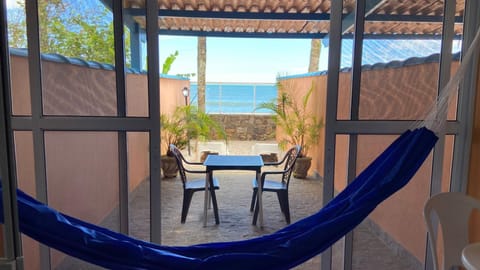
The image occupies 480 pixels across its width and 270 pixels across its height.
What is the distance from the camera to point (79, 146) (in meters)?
1.89

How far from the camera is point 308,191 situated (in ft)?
14.7

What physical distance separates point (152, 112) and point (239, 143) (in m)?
6.16

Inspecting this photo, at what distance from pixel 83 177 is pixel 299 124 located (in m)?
3.64

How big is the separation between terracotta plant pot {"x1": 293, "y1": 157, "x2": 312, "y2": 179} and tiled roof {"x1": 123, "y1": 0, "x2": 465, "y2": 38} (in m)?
1.84

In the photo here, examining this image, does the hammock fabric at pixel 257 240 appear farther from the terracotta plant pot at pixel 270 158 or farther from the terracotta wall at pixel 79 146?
the terracotta plant pot at pixel 270 158

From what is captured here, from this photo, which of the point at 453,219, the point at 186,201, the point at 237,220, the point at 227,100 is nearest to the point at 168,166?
the point at 186,201

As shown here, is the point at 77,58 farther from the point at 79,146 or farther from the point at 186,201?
the point at 186,201

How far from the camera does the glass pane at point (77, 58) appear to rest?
180 centimetres

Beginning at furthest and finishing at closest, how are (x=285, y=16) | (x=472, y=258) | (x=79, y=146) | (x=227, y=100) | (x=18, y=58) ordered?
1. (x=227, y=100)
2. (x=285, y=16)
3. (x=79, y=146)
4. (x=18, y=58)
5. (x=472, y=258)

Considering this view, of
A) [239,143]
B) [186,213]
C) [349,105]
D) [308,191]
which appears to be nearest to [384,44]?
[349,105]

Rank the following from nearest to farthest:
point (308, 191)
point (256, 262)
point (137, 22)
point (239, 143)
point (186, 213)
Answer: point (256, 262) < point (137, 22) < point (186, 213) < point (308, 191) < point (239, 143)

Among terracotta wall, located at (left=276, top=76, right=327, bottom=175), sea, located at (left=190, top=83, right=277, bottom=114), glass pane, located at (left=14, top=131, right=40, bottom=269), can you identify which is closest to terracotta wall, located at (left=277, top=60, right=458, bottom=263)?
glass pane, located at (left=14, top=131, right=40, bottom=269)

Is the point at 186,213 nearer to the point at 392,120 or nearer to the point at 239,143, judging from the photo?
the point at 392,120

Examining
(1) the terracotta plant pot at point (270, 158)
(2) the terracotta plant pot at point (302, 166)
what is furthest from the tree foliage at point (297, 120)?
(1) the terracotta plant pot at point (270, 158)
